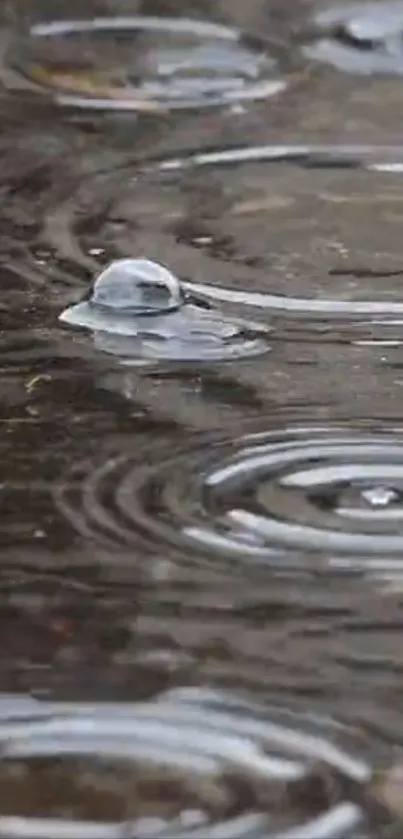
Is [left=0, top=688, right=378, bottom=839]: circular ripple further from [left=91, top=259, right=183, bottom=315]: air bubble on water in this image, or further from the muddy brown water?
[left=91, top=259, right=183, bottom=315]: air bubble on water

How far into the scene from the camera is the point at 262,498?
65.5 inches

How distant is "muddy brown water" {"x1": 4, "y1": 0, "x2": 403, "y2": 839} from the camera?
1.25 m

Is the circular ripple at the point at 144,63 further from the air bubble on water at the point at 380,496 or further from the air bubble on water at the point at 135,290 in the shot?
the air bubble on water at the point at 380,496

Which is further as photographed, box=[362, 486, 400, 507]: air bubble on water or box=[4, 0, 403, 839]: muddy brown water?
box=[362, 486, 400, 507]: air bubble on water

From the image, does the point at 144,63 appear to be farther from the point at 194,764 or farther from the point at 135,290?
the point at 194,764

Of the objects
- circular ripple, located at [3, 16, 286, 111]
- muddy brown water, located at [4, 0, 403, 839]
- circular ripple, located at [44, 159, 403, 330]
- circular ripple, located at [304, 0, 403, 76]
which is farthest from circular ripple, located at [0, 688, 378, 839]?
circular ripple, located at [304, 0, 403, 76]

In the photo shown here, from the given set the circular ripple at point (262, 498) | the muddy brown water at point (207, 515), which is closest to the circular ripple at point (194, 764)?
the muddy brown water at point (207, 515)

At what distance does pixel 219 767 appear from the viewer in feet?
4.12

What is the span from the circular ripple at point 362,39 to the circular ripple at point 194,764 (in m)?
2.59

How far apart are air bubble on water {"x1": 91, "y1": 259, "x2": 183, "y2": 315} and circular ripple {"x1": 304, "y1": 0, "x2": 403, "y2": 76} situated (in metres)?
1.60

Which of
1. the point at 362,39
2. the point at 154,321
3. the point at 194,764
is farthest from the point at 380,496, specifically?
the point at 362,39

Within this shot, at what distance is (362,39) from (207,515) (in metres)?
2.53

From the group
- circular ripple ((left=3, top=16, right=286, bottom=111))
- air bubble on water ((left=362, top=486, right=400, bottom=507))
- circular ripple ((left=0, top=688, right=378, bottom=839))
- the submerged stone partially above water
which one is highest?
circular ripple ((left=3, top=16, right=286, bottom=111))

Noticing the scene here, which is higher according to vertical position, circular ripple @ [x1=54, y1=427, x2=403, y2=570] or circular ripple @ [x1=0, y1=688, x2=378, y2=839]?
circular ripple @ [x1=54, y1=427, x2=403, y2=570]
